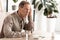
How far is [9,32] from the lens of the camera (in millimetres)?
2055

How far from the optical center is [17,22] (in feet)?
7.20

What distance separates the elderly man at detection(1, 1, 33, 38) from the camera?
81.1 inches

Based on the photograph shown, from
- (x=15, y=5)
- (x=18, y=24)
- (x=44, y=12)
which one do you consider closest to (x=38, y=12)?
(x=44, y=12)

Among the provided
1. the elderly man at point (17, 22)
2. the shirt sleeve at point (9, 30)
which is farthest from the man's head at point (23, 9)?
the shirt sleeve at point (9, 30)

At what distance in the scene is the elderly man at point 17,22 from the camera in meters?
2.06

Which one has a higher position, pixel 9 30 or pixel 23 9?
pixel 23 9

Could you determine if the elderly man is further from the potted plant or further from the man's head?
the potted plant

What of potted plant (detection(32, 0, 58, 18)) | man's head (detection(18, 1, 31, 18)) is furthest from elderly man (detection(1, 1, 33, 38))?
potted plant (detection(32, 0, 58, 18))

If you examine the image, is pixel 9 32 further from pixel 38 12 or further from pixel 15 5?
pixel 38 12

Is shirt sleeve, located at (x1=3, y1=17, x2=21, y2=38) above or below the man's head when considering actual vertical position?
below

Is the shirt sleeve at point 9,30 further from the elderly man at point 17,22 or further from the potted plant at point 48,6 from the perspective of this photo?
the potted plant at point 48,6

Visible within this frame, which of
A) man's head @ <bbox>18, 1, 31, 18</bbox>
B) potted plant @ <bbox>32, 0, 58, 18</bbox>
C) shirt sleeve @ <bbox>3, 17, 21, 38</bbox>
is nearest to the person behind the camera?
shirt sleeve @ <bbox>3, 17, 21, 38</bbox>

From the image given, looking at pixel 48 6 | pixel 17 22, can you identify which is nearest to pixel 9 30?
pixel 17 22

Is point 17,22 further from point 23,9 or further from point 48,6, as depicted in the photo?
point 48,6
